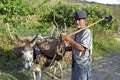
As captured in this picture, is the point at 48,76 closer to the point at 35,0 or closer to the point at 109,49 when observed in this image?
the point at 35,0

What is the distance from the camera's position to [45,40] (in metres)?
8.92

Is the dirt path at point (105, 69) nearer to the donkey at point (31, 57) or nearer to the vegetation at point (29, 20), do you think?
the vegetation at point (29, 20)

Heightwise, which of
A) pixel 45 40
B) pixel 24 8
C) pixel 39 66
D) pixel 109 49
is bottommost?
pixel 109 49

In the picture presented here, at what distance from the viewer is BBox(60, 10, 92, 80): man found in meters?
5.20

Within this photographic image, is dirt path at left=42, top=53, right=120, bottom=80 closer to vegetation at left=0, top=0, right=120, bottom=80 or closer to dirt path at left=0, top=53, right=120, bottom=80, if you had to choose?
dirt path at left=0, top=53, right=120, bottom=80

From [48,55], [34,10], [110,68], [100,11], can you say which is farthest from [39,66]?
[100,11]

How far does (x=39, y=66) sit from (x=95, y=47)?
281 inches

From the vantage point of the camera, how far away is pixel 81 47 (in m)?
5.16

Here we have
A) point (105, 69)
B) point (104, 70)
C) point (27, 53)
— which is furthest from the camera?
point (105, 69)

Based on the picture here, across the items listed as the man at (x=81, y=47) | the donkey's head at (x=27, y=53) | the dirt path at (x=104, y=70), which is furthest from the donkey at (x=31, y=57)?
the man at (x=81, y=47)

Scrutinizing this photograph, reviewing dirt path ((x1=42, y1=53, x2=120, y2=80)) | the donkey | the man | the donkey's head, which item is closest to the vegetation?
dirt path ((x1=42, y1=53, x2=120, y2=80))

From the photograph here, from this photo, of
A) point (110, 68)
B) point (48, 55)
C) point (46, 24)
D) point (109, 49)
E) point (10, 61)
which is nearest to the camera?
point (48, 55)

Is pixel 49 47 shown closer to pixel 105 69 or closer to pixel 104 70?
pixel 104 70

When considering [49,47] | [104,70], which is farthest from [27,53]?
[104,70]
